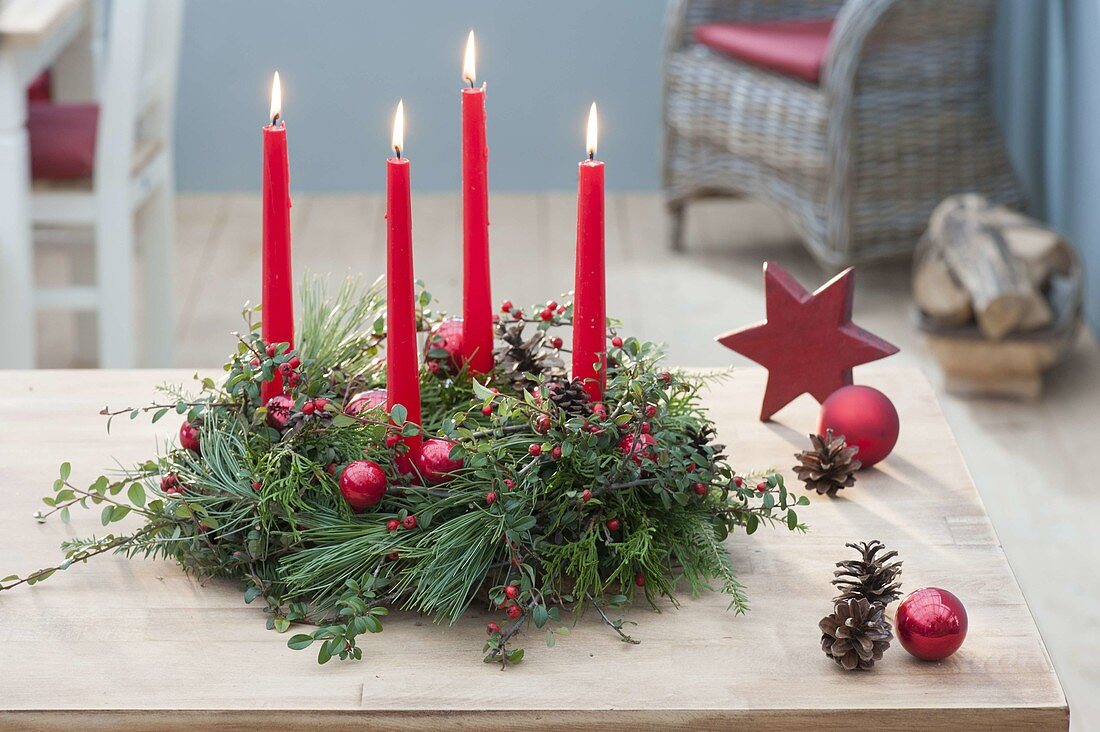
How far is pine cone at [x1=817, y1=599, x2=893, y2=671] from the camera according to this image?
69 cm

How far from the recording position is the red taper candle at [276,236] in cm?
74

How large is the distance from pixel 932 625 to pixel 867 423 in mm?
244

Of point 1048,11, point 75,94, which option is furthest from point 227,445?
point 1048,11

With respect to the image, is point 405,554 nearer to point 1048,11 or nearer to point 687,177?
point 687,177

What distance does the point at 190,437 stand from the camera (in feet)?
2.73

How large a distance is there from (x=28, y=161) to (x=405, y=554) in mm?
1543

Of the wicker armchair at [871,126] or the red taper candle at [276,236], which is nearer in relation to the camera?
the red taper candle at [276,236]

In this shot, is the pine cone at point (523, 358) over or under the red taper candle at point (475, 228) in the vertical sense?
under

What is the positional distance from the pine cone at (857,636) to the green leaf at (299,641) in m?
0.28

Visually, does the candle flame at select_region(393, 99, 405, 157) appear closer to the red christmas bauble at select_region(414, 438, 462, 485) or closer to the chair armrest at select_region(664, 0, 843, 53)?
the red christmas bauble at select_region(414, 438, 462, 485)

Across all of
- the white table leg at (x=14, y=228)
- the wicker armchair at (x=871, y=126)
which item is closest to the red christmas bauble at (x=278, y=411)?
A: the white table leg at (x=14, y=228)

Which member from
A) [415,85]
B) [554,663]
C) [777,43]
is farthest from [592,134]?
[415,85]

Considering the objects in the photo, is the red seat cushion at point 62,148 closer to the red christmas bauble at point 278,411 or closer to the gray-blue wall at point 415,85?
the gray-blue wall at point 415,85

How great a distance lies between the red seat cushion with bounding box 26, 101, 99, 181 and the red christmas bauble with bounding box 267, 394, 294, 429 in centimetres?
142
